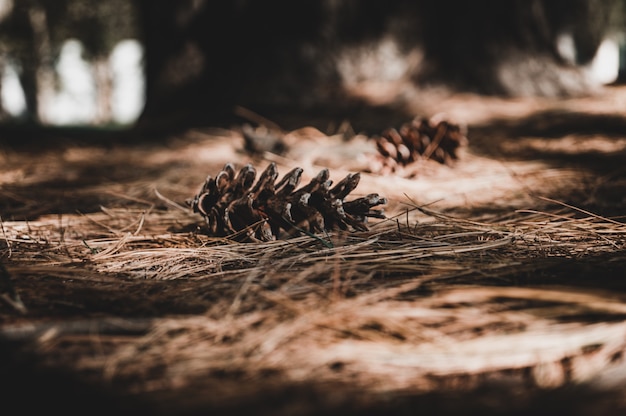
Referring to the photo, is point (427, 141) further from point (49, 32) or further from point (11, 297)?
point (49, 32)

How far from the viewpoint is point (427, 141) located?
195cm

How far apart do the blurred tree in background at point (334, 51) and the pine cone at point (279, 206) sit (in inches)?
59.9

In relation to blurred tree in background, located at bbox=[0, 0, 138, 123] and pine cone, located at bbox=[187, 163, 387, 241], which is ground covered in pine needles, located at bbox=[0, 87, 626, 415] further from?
blurred tree in background, located at bbox=[0, 0, 138, 123]

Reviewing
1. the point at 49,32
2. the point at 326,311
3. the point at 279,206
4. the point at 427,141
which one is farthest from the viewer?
the point at 49,32

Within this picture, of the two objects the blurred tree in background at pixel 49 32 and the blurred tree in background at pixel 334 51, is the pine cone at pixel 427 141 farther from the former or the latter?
the blurred tree in background at pixel 49 32

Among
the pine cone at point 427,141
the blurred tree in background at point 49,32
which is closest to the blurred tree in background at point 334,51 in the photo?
the pine cone at point 427,141

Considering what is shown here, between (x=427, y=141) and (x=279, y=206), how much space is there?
39.3 inches

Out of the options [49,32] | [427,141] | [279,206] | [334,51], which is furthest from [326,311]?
[49,32]

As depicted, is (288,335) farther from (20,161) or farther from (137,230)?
(20,161)

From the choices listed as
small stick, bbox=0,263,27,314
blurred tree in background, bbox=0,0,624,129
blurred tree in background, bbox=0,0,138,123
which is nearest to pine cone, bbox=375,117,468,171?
blurred tree in background, bbox=0,0,624,129

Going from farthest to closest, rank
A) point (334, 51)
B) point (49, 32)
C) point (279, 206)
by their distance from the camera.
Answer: point (49, 32) → point (334, 51) → point (279, 206)

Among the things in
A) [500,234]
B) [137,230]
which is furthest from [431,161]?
[137,230]

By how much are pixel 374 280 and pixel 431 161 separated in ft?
4.04

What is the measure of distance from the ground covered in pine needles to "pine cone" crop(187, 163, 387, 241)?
4cm
